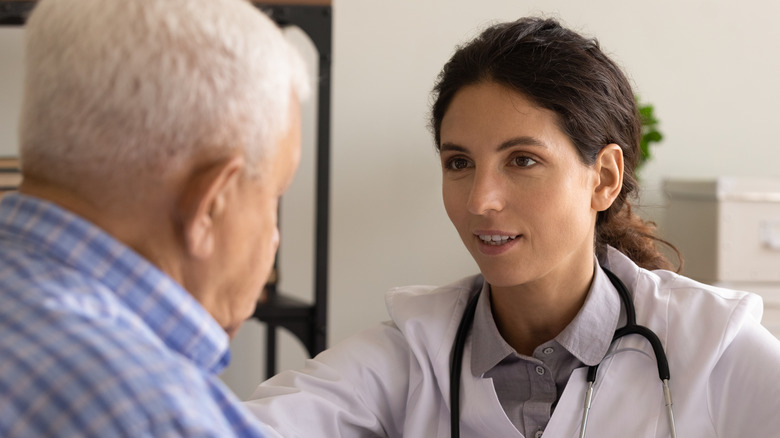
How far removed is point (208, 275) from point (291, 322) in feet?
4.85

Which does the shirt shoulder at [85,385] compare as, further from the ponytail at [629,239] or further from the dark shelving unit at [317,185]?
the dark shelving unit at [317,185]

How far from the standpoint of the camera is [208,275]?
66 cm

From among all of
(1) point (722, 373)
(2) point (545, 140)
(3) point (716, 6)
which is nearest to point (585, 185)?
(2) point (545, 140)

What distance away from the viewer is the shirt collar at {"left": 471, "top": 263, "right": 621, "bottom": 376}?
1303 mm

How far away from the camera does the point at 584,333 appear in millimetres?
1317

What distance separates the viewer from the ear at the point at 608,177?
1370mm

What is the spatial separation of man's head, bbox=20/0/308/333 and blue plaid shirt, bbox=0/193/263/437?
29 millimetres

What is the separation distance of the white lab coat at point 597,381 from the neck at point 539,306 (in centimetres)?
8

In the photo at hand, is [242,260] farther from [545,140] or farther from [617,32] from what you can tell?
[617,32]

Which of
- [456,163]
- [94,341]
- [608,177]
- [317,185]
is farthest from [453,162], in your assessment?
[94,341]

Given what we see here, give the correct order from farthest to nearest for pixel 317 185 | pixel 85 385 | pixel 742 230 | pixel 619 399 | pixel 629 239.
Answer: pixel 742 230 < pixel 317 185 < pixel 629 239 < pixel 619 399 < pixel 85 385

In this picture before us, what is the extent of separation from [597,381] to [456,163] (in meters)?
0.39

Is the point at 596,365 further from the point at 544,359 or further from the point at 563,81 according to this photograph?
the point at 563,81

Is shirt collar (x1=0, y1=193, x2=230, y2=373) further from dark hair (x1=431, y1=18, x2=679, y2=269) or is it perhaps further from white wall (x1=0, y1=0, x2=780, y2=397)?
white wall (x1=0, y1=0, x2=780, y2=397)
